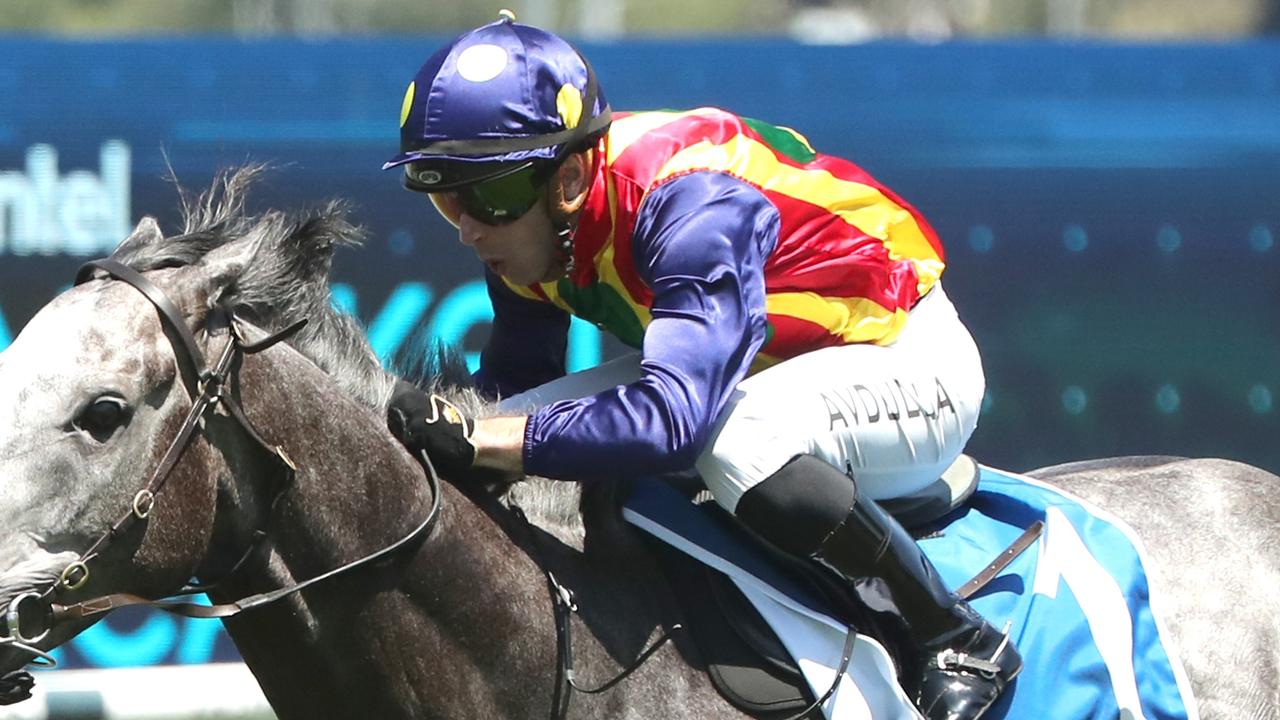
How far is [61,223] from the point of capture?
19.6 ft

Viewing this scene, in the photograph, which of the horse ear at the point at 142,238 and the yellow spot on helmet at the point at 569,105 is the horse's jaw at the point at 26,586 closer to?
the horse ear at the point at 142,238

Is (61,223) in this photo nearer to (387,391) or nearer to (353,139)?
(353,139)

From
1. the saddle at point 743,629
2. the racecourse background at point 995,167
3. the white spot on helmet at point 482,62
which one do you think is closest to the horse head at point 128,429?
the white spot on helmet at point 482,62

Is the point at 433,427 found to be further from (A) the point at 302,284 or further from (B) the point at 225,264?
(B) the point at 225,264

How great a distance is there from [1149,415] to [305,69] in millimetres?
3391

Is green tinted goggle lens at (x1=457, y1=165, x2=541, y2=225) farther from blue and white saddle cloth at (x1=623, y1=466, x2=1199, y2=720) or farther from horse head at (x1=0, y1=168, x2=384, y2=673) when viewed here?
blue and white saddle cloth at (x1=623, y1=466, x2=1199, y2=720)

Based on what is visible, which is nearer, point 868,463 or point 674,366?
point 674,366

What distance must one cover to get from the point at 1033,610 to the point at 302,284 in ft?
4.63

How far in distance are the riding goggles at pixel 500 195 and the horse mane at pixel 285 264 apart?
0.58ft

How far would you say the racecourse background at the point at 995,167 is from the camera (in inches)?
243

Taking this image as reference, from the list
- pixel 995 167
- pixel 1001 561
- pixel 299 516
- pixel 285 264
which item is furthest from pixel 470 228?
pixel 995 167

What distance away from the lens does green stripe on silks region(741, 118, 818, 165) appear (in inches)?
127

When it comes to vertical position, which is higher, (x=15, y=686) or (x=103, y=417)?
(x=103, y=417)

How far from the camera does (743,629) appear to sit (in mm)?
2928
